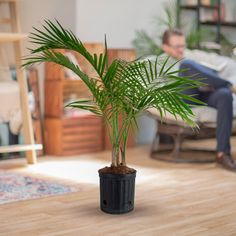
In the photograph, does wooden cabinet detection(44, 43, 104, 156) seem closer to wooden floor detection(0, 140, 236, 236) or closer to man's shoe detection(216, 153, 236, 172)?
wooden floor detection(0, 140, 236, 236)

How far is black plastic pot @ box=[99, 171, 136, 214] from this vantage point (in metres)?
2.81

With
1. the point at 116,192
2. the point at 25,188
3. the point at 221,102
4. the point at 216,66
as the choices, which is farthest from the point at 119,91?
the point at 216,66

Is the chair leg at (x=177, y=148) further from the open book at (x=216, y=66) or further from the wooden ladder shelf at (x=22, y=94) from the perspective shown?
the wooden ladder shelf at (x=22, y=94)

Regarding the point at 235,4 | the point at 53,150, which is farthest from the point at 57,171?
the point at 235,4

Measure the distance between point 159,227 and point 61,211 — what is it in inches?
22.3

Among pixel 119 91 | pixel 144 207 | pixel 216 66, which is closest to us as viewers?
pixel 119 91

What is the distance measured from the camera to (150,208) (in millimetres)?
2967

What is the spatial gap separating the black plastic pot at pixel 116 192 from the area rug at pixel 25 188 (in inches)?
20.3

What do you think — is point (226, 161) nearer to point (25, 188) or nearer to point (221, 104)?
point (221, 104)

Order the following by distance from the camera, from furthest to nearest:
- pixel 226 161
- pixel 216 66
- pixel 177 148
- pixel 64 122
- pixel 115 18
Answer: pixel 115 18, pixel 216 66, pixel 64 122, pixel 177 148, pixel 226 161

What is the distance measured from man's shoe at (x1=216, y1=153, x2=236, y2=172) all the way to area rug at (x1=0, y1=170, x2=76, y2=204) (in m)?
1.27

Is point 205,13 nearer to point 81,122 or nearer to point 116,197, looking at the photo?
point 81,122

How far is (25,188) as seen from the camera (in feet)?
11.2

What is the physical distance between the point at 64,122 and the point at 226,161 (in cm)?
138
